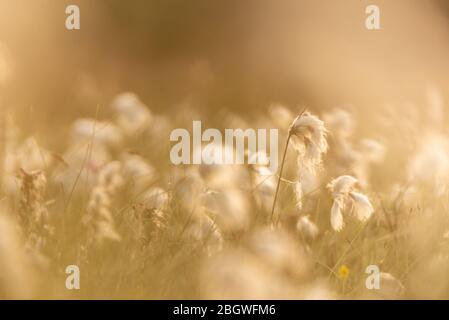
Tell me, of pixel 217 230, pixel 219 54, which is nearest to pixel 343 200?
pixel 217 230

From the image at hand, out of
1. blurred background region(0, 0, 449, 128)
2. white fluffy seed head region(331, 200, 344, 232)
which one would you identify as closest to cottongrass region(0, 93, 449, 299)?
white fluffy seed head region(331, 200, 344, 232)

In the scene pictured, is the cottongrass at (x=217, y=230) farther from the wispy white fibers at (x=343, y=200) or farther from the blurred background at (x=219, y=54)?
the blurred background at (x=219, y=54)

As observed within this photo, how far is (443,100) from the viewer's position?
4.04 m

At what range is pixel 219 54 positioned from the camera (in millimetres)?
5977

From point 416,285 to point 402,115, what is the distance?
1698mm

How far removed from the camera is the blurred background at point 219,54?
13.9 feet

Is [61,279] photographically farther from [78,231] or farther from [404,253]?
[404,253]

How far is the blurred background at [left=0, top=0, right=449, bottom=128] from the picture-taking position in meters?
4.24

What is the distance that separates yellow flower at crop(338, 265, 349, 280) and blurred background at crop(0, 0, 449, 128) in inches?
68.5

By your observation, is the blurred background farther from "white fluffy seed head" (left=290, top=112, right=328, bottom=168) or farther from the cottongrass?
"white fluffy seed head" (left=290, top=112, right=328, bottom=168)

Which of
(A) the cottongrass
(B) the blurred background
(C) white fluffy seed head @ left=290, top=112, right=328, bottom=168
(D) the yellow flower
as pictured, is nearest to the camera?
(A) the cottongrass

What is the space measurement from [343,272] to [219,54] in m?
4.09
